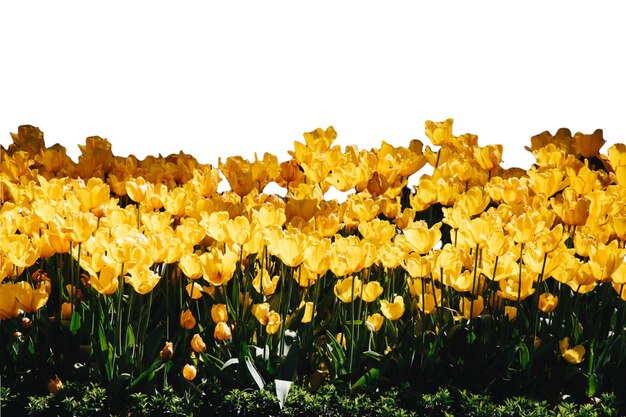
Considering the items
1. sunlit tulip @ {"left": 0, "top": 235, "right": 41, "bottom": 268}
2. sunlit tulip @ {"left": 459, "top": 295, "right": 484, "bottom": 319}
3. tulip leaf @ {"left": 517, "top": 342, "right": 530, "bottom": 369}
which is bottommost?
tulip leaf @ {"left": 517, "top": 342, "right": 530, "bottom": 369}

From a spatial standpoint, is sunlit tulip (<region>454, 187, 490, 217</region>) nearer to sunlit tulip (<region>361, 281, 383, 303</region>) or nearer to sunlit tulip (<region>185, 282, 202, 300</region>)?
sunlit tulip (<region>361, 281, 383, 303</region>)

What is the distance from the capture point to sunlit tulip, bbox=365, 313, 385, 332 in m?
4.32

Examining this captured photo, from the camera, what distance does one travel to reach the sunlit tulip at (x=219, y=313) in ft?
14.0

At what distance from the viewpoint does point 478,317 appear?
443cm

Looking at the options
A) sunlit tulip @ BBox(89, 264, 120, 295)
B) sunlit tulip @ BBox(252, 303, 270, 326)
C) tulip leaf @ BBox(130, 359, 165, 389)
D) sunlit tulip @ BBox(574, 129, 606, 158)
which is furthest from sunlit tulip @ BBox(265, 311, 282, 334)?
sunlit tulip @ BBox(574, 129, 606, 158)

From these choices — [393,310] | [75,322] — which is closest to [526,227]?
[393,310]

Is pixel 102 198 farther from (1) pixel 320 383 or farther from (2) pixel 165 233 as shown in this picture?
(1) pixel 320 383

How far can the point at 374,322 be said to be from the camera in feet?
14.2

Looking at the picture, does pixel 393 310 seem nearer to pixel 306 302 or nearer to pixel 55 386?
pixel 306 302

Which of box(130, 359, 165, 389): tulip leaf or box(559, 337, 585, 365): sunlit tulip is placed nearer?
box(130, 359, 165, 389): tulip leaf

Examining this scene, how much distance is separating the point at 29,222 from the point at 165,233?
27.9 inches

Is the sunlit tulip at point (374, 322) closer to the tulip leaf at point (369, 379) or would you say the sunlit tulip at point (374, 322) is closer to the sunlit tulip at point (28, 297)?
the tulip leaf at point (369, 379)

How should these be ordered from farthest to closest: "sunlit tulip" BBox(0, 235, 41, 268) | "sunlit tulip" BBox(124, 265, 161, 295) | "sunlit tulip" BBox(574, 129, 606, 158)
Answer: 1. "sunlit tulip" BBox(574, 129, 606, 158)
2. "sunlit tulip" BBox(0, 235, 41, 268)
3. "sunlit tulip" BBox(124, 265, 161, 295)

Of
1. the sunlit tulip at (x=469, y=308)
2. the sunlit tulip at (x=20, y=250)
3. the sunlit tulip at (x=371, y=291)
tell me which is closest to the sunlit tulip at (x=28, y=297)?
the sunlit tulip at (x=20, y=250)
